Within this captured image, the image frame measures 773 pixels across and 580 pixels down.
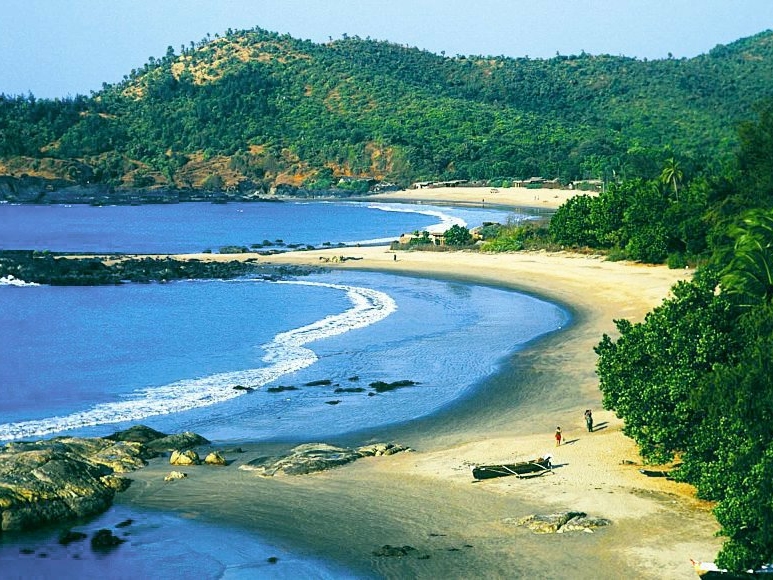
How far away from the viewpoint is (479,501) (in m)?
25.9

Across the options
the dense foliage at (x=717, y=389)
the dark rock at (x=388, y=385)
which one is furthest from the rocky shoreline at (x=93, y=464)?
the dark rock at (x=388, y=385)

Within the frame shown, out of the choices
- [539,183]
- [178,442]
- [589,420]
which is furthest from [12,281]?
[539,183]

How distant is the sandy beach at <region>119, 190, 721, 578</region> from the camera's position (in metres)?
22.2

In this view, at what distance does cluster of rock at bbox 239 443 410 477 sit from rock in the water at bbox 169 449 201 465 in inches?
59.5

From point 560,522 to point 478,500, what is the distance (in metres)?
2.62

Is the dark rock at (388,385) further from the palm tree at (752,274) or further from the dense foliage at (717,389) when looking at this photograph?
the palm tree at (752,274)

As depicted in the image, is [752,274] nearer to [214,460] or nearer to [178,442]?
[214,460]

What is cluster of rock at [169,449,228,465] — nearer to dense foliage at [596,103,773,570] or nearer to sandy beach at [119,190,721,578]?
sandy beach at [119,190,721,578]

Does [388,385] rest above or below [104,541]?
above

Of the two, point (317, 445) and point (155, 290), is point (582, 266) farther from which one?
point (317, 445)

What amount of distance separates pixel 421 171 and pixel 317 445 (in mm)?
161460

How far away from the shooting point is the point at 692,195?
7144 centimetres

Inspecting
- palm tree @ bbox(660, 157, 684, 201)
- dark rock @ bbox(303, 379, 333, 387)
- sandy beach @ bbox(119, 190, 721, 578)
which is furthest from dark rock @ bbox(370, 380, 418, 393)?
palm tree @ bbox(660, 157, 684, 201)

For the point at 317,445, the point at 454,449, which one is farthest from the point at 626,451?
the point at 317,445
